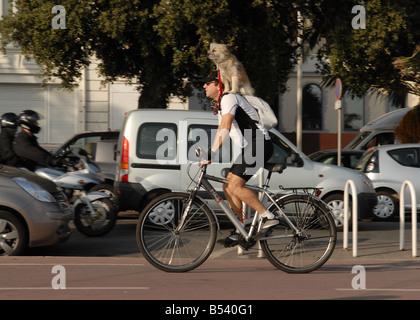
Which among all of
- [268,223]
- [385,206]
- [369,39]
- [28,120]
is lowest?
[385,206]

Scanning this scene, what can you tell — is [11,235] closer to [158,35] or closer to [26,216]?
[26,216]

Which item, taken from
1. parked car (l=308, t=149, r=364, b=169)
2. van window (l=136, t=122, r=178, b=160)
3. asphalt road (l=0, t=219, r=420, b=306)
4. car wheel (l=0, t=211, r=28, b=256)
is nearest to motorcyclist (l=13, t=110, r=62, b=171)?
van window (l=136, t=122, r=178, b=160)

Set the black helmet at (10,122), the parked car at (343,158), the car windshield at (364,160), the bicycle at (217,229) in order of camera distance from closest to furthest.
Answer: the bicycle at (217,229) < the black helmet at (10,122) < the car windshield at (364,160) < the parked car at (343,158)

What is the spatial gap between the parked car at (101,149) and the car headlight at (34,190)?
3.67m

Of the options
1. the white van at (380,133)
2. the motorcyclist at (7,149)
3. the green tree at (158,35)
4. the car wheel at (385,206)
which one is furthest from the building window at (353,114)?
the motorcyclist at (7,149)

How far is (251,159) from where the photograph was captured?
679 cm

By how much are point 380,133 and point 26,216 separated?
485 inches

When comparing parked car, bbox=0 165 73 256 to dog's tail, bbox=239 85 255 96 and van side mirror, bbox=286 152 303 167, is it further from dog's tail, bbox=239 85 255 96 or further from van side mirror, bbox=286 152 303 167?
van side mirror, bbox=286 152 303 167

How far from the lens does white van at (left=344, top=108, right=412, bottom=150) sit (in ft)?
61.3

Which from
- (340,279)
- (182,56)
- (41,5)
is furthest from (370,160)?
(340,279)

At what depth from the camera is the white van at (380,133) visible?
1867 cm

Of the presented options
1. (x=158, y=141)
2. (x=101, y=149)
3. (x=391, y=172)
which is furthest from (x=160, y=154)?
(x=391, y=172)

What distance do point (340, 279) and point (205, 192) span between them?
4.78 ft

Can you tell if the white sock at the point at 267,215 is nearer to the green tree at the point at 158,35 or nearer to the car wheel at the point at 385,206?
the green tree at the point at 158,35
